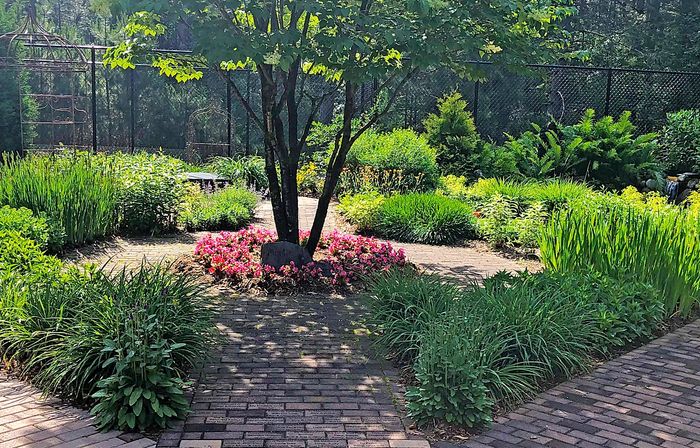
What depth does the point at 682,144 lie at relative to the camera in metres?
14.9

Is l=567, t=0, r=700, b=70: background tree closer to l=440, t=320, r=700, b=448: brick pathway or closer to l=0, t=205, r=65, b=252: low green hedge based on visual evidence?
l=0, t=205, r=65, b=252: low green hedge

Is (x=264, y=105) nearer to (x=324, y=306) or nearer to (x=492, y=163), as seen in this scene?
(x=324, y=306)

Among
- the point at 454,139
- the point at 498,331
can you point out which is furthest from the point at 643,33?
the point at 498,331

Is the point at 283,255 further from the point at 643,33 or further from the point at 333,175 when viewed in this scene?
the point at 643,33

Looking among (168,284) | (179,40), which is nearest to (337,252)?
(168,284)

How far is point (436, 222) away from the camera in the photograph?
361 inches

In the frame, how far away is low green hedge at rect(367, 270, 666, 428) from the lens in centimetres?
354

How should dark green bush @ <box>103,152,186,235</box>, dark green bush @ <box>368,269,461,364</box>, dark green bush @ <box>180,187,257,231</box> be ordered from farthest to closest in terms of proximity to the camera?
dark green bush @ <box>180,187,257,231</box> → dark green bush @ <box>103,152,186,235</box> → dark green bush @ <box>368,269,461,364</box>

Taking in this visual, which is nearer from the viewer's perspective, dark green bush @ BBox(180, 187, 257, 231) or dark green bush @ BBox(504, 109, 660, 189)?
dark green bush @ BBox(180, 187, 257, 231)

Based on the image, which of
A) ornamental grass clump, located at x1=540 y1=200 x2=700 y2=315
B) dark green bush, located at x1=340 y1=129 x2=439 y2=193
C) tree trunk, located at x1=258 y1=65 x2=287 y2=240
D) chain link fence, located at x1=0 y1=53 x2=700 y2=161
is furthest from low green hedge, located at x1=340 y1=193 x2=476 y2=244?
chain link fence, located at x1=0 y1=53 x2=700 y2=161

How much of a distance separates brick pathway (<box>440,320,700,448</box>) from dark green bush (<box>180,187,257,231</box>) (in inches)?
239

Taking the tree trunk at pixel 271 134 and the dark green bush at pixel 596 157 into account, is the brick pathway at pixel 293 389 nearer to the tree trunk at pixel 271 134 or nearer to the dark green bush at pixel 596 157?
the tree trunk at pixel 271 134

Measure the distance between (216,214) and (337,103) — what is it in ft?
32.4

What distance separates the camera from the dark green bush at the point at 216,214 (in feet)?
30.5
